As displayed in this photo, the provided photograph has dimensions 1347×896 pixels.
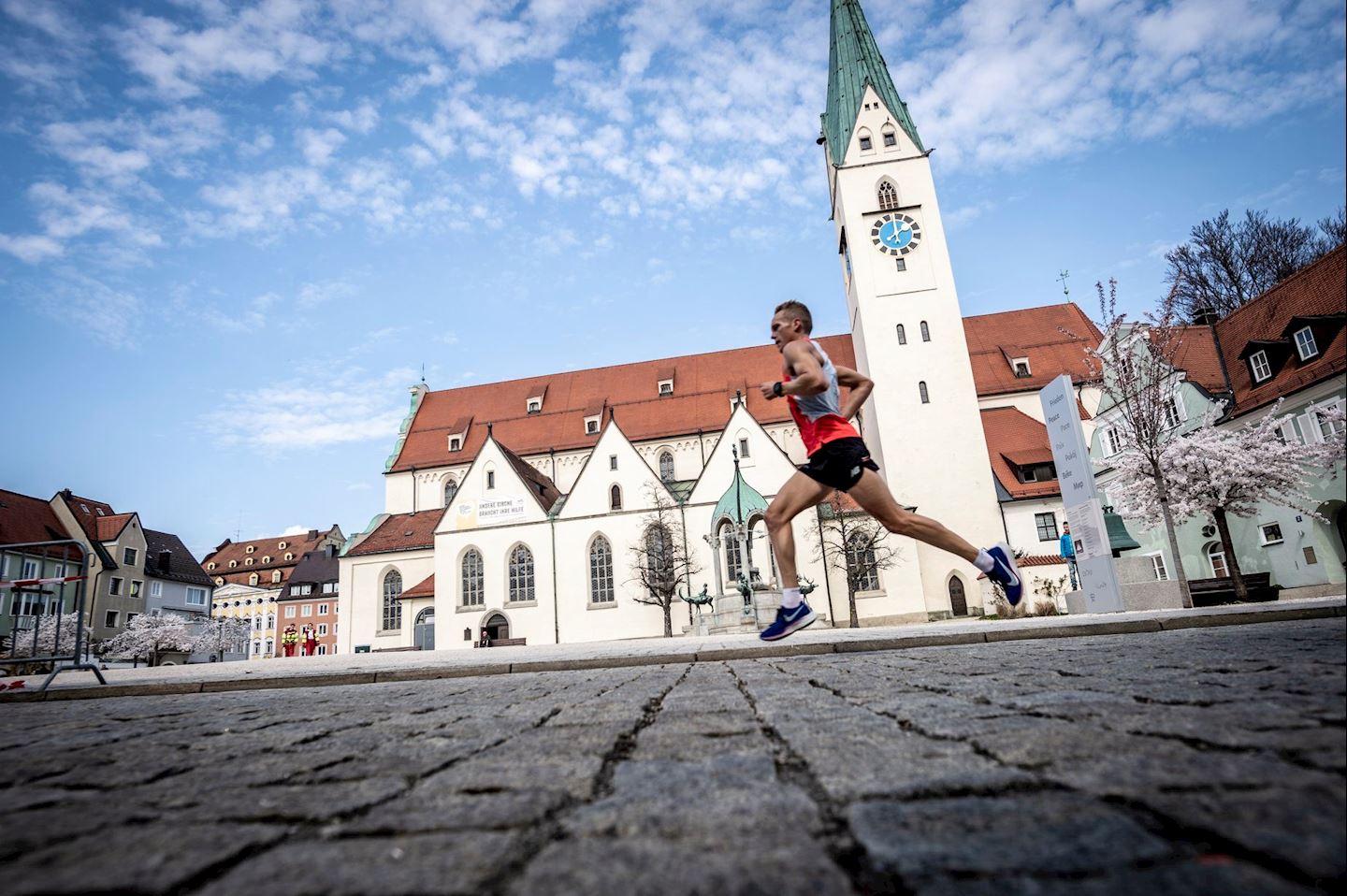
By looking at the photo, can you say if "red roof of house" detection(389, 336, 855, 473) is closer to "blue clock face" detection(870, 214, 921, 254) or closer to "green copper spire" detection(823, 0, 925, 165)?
"blue clock face" detection(870, 214, 921, 254)

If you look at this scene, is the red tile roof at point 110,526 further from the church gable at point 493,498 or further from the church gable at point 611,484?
the church gable at point 611,484

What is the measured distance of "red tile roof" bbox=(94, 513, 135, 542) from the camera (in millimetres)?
54750

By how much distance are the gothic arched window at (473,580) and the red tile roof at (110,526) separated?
36.5 meters

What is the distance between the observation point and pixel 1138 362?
10422 millimetres

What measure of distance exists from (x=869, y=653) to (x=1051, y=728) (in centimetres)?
488

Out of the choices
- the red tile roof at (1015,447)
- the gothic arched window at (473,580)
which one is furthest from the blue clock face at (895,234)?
the gothic arched window at (473,580)

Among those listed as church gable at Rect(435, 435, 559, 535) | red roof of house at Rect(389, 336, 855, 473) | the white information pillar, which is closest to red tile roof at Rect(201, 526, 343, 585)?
red roof of house at Rect(389, 336, 855, 473)

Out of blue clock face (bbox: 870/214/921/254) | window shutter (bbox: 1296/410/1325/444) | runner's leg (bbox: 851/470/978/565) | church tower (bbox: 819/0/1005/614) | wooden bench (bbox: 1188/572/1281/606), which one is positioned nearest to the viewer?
window shutter (bbox: 1296/410/1325/444)

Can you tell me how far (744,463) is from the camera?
32969 mm

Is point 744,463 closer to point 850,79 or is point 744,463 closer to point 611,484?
point 611,484

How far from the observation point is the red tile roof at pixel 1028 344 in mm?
39812

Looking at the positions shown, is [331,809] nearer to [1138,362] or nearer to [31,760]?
[31,760]

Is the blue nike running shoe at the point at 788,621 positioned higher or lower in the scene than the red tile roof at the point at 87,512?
lower

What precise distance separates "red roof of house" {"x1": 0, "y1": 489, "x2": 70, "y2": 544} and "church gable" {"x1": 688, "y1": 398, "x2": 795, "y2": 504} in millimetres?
37491
